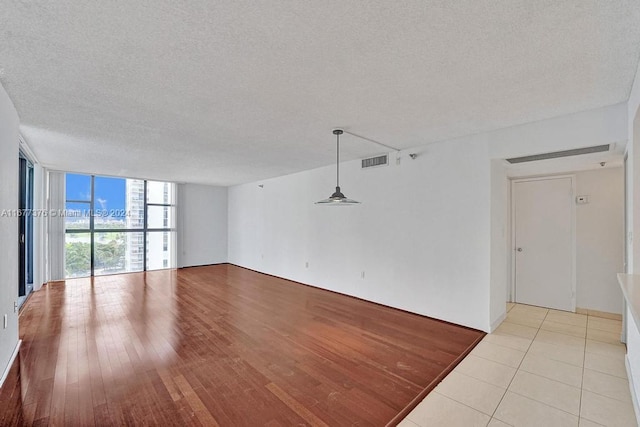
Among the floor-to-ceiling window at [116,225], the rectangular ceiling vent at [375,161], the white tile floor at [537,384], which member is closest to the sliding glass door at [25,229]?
the floor-to-ceiling window at [116,225]

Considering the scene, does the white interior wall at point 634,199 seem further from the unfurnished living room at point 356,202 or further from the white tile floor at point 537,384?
the white tile floor at point 537,384

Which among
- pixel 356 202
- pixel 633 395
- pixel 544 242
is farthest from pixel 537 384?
pixel 544 242

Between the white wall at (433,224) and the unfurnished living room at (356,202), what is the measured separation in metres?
0.03

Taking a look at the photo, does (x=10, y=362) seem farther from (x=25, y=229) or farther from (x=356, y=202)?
(x=356, y=202)

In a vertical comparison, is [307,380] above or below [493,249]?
below

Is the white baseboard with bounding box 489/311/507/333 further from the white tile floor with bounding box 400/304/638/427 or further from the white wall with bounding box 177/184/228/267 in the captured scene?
the white wall with bounding box 177/184/228/267

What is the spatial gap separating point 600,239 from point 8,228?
7.29m

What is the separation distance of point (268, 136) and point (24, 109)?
2.58 meters

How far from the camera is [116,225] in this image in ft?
24.7

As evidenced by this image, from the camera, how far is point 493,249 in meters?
3.71

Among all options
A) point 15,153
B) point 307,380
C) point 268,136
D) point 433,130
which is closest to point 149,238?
point 15,153

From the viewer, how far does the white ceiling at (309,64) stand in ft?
5.19

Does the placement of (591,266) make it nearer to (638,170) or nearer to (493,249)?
(493,249)

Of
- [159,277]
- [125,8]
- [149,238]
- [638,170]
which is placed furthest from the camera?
[149,238]
